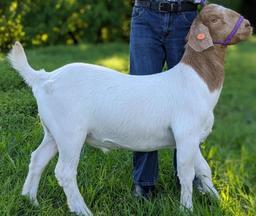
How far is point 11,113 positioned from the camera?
512cm

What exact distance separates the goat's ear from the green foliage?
4.75 meters

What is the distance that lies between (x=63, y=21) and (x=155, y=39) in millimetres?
6846

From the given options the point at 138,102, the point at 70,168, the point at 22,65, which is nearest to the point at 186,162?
the point at 138,102

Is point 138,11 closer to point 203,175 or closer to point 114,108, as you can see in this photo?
point 114,108

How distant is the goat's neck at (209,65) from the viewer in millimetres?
3883

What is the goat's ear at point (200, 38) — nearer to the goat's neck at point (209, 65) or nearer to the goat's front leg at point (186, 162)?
the goat's neck at point (209, 65)

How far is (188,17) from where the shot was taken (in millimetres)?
4258

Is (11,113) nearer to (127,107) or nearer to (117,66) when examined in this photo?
(127,107)

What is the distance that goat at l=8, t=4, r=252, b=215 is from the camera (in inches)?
149

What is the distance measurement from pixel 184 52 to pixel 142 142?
2.42 feet

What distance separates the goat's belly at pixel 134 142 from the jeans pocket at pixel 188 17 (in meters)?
0.89

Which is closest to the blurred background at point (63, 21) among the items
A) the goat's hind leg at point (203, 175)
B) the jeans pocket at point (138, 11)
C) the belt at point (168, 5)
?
the jeans pocket at point (138, 11)

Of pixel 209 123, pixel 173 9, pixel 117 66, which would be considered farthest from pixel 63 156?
pixel 117 66

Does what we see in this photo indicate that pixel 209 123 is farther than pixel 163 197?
No
